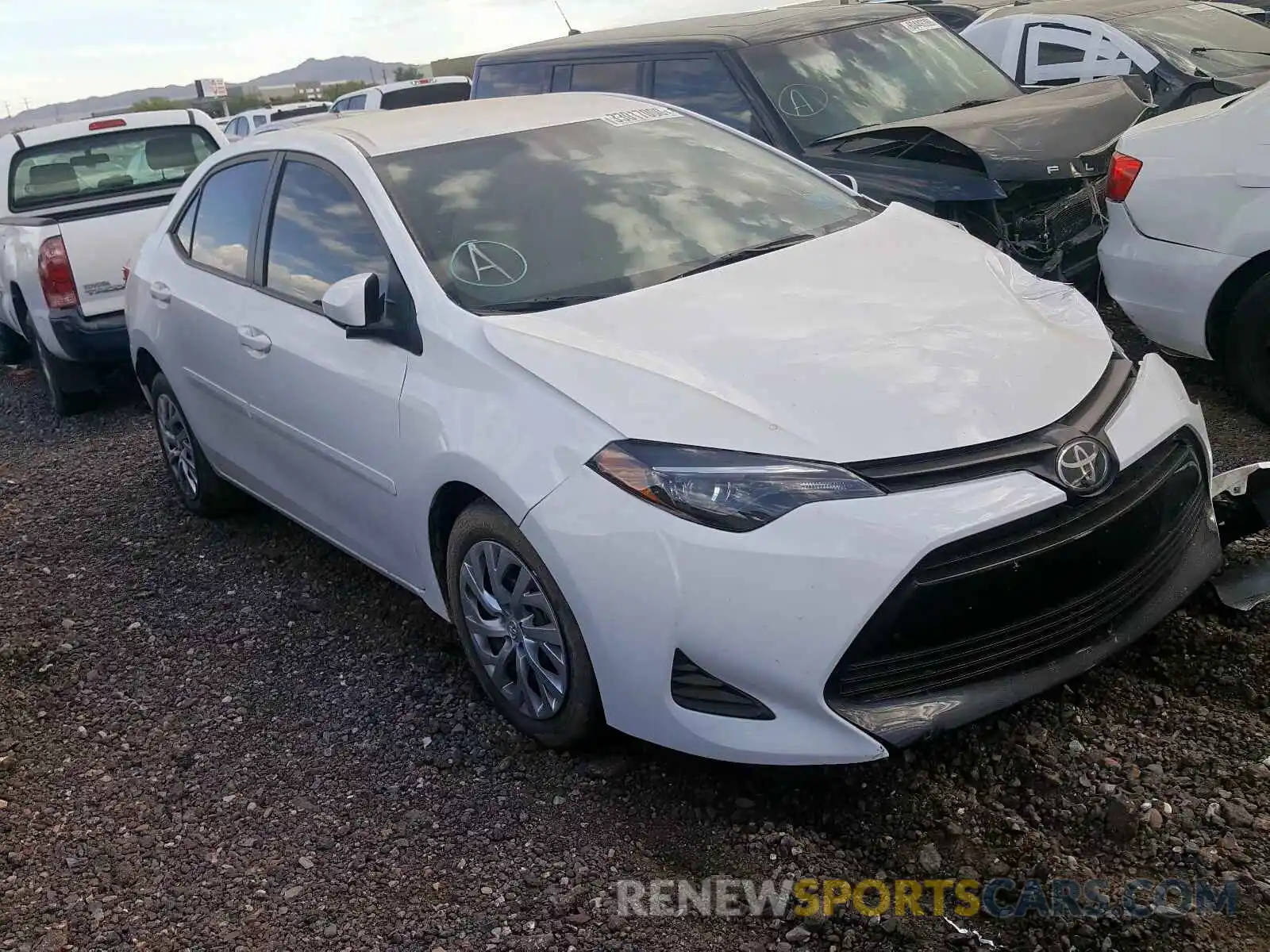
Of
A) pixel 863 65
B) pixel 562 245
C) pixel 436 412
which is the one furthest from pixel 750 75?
pixel 436 412

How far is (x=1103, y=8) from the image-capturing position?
8891 millimetres

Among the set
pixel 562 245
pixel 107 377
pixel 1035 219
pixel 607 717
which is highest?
pixel 562 245

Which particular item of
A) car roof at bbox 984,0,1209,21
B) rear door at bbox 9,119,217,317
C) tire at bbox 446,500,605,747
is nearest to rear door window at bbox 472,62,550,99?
rear door at bbox 9,119,217,317

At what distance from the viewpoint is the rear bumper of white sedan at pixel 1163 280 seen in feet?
15.8

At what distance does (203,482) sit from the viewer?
5.36m

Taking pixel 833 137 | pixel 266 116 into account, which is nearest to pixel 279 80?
pixel 266 116

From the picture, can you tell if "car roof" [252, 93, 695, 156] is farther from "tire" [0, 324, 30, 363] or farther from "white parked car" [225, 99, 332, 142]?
"white parked car" [225, 99, 332, 142]

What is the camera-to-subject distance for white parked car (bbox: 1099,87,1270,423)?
15.2 feet

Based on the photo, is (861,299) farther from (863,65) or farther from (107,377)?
(107,377)

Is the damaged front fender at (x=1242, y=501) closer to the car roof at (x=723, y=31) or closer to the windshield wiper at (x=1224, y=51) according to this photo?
the car roof at (x=723, y=31)

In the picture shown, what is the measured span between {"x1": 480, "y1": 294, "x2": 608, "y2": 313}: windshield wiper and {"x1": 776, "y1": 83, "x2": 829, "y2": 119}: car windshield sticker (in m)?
3.45

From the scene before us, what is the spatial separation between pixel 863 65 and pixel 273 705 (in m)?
4.96

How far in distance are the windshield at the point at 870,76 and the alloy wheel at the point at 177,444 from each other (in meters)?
3.43

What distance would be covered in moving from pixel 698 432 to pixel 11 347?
344 inches
